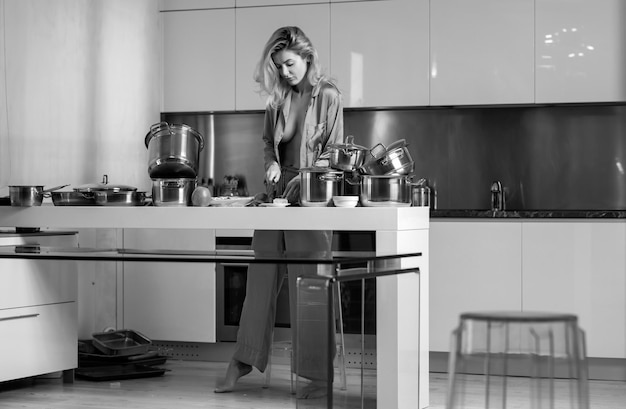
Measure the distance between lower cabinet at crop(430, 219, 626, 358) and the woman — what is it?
1133 millimetres

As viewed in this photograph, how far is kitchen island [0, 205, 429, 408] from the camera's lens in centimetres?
318

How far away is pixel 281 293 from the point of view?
12.9 ft

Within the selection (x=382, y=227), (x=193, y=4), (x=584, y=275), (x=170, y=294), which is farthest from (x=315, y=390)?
(x=193, y=4)

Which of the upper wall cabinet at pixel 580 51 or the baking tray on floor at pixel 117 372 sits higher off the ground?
the upper wall cabinet at pixel 580 51

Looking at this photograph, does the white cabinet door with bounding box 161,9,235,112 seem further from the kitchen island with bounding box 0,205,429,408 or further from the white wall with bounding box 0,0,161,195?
the kitchen island with bounding box 0,205,429,408

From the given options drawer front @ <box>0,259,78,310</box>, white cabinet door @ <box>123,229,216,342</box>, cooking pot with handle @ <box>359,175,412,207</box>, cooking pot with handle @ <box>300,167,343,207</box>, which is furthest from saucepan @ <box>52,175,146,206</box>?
white cabinet door @ <box>123,229,216,342</box>

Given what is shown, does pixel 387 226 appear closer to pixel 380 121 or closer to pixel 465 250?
pixel 465 250

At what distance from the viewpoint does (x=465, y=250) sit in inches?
189

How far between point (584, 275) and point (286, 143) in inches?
66.4

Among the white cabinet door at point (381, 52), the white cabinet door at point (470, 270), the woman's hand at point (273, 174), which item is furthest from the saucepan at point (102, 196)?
the white cabinet door at point (381, 52)

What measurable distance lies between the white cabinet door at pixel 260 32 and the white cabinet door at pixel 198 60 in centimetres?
5

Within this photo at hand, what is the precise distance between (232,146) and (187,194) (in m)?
2.38

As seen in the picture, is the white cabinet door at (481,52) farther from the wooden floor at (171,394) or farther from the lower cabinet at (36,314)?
the lower cabinet at (36,314)

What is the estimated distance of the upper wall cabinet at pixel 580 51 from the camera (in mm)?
5016
